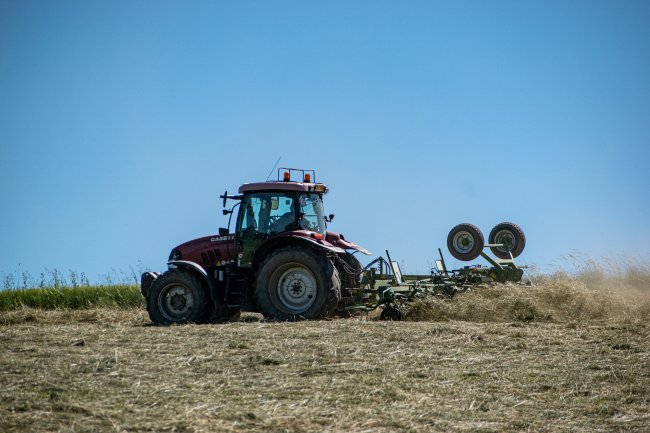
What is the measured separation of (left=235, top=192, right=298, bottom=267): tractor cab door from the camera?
48.3 feet

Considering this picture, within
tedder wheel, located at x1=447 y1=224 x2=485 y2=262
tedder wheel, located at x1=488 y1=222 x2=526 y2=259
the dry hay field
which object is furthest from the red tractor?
tedder wheel, located at x1=488 y1=222 x2=526 y2=259

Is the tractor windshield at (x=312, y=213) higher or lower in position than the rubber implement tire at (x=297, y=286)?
higher

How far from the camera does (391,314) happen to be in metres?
14.6

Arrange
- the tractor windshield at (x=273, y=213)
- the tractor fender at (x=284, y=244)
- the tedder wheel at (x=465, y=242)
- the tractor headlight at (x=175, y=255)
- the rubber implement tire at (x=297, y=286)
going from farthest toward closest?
the tedder wheel at (x=465, y=242)
the tractor headlight at (x=175, y=255)
the tractor windshield at (x=273, y=213)
the tractor fender at (x=284, y=244)
the rubber implement tire at (x=297, y=286)

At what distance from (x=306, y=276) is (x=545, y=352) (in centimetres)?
507

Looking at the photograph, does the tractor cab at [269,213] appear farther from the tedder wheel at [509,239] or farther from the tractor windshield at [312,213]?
the tedder wheel at [509,239]

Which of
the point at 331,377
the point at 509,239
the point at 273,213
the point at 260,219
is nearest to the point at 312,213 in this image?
the point at 273,213

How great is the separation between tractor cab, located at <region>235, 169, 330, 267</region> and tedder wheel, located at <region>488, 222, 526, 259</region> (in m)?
5.30

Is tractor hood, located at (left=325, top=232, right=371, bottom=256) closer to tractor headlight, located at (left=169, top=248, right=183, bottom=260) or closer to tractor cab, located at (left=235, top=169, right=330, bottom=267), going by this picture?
tractor cab, located at (left=235, top=169, right=330, bottom=267)

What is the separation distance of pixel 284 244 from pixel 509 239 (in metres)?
6.40

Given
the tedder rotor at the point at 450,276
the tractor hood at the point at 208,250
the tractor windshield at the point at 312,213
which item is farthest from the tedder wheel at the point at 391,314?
the tractor hood at the point at 208,250

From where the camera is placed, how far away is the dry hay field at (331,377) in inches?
260

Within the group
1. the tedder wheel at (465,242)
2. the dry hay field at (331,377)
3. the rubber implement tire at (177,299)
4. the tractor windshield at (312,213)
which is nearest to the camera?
the dry hay field at (331,377)

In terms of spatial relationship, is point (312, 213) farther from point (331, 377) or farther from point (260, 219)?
point (331, 377)
